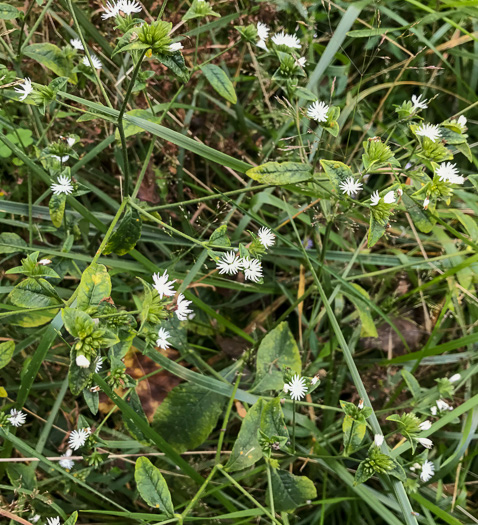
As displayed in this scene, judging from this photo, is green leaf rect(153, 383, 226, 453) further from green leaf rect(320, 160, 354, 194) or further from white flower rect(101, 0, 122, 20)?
white flower rect(101, 0, 122, 20)

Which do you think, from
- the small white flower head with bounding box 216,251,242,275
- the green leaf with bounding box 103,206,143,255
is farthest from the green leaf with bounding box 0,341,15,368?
the small white flower head with bounding box 216,251,242,275

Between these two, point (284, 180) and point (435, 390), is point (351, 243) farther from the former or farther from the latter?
point (284, 180)

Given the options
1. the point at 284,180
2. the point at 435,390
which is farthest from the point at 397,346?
the point at 284,180

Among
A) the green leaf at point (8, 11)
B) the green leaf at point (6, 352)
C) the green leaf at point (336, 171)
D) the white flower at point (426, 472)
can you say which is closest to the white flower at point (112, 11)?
the green leaf at point (8, 11)

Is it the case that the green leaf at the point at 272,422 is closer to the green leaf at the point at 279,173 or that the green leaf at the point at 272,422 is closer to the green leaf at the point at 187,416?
the green leaf at the point at 187,416

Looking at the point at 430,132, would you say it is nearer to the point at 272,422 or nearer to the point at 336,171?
the point at 336,171

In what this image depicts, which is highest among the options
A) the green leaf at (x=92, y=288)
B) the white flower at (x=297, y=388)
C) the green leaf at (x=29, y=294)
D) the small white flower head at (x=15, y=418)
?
the green leaf at (x=92, y=288)
